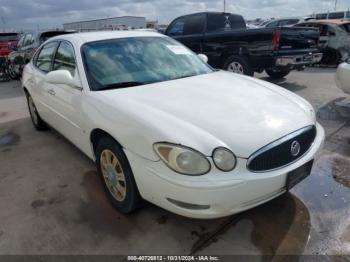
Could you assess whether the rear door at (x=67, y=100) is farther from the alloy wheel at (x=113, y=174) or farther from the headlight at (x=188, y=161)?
the headlight at (x=188, y=161)

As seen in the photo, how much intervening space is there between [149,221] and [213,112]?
1.12m

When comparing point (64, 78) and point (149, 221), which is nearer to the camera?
point (149, 221)

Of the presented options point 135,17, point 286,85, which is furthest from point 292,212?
point 135,17

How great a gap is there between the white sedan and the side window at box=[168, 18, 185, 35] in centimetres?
566

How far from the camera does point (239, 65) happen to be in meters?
7.50

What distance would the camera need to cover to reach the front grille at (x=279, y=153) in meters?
2.19

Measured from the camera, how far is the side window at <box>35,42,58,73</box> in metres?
4.20

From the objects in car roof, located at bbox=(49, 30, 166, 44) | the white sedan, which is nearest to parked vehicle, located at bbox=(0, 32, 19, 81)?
car roof, located at bbox=(49, 30, 166, 44)

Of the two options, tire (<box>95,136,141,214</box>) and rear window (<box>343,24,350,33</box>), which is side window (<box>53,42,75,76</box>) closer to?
tire (<box>95,136,141,214</box>)

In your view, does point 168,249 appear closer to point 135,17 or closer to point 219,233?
point 219,233

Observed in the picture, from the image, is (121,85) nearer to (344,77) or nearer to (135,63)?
(135,63)

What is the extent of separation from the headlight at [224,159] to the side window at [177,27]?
7.59 m

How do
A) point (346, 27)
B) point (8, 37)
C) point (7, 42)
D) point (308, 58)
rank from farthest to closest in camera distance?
1. point (8, 37)
2. point (7, 42)
3. point (346, 27)
4. point (308, 58)

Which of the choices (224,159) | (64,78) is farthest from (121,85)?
(224,159)
